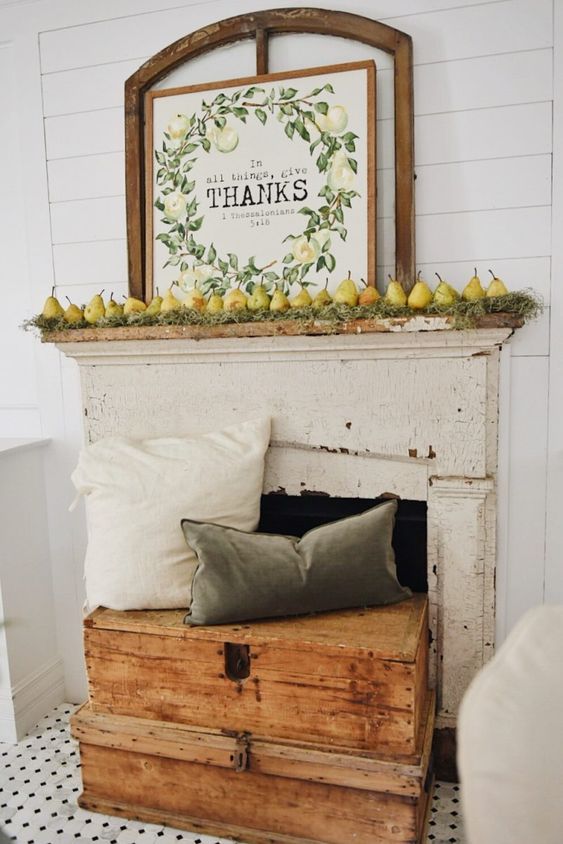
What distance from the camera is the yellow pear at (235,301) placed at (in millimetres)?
1965

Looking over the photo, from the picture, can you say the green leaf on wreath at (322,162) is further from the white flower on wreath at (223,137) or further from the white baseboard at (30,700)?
the white baseboard at (30,700)

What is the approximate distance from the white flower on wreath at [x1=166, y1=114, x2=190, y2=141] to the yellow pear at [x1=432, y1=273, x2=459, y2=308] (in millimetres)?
973

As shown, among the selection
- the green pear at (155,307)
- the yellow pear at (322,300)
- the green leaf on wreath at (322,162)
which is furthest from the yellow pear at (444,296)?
the green pear at (155,307)

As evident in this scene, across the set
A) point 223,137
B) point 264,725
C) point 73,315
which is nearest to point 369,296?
point 223,137

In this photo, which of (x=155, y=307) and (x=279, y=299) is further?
(x=155, y=307)

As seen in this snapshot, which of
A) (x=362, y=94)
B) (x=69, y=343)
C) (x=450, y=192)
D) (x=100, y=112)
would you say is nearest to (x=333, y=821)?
(x=69, y=343)

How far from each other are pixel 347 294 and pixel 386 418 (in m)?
0.39

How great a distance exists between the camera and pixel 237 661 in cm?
177

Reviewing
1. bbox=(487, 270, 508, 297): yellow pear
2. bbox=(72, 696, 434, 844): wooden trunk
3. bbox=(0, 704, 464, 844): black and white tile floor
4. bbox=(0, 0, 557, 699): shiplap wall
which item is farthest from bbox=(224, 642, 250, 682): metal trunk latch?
bbox=(487, 270, 508, 297): yellow pear

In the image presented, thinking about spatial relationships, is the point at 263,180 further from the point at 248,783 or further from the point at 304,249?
the point at 248,783

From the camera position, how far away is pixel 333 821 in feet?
5.56

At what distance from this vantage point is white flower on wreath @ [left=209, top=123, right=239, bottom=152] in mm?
2066

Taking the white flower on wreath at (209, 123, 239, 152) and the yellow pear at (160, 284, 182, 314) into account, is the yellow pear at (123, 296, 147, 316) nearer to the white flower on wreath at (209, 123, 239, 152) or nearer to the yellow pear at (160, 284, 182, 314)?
the yellow pear at (160, 284, 182, 314)

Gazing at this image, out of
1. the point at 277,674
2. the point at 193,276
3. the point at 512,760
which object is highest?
the point at 193,276
